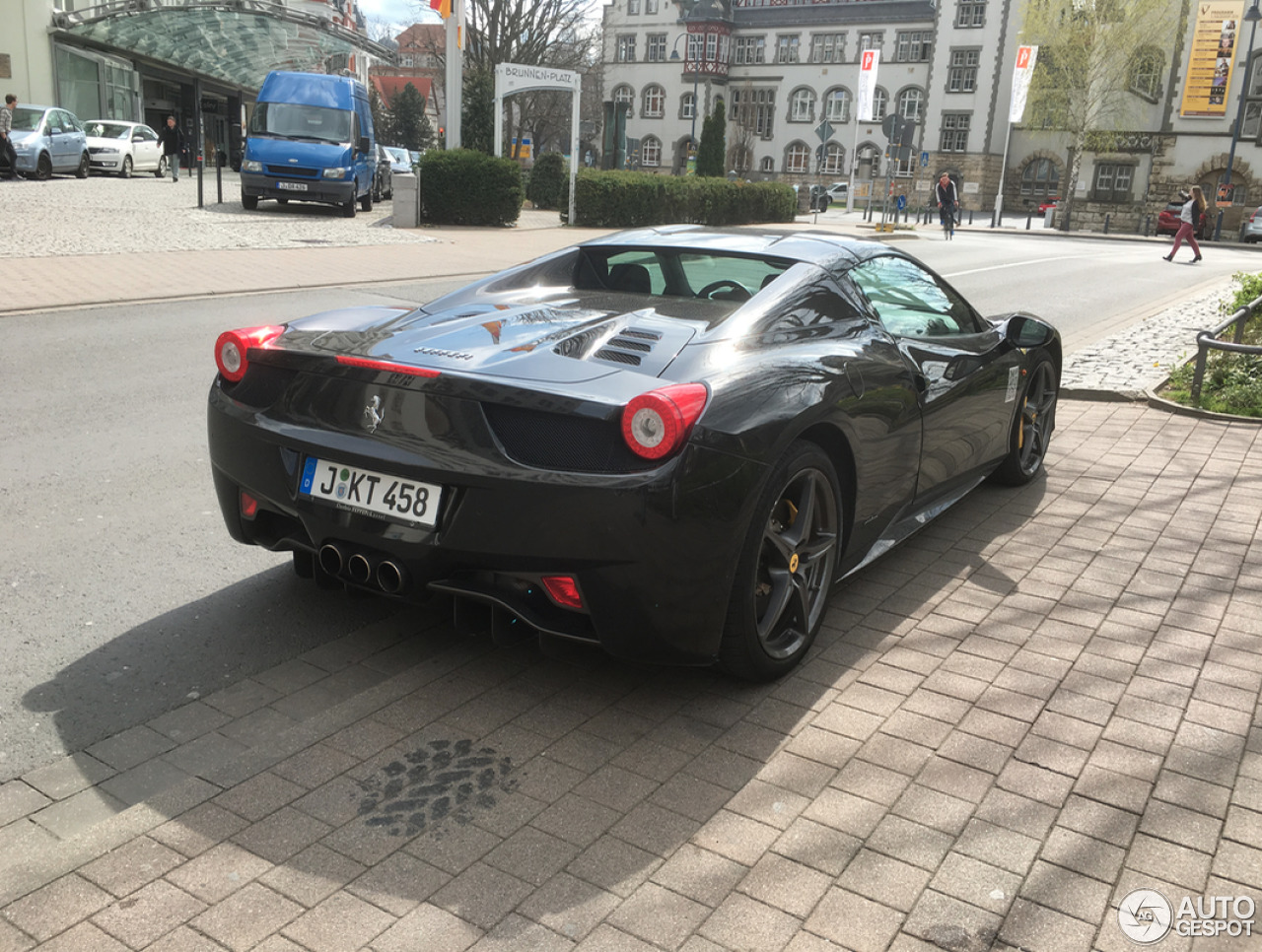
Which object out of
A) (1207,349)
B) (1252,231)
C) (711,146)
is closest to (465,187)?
(711,146)

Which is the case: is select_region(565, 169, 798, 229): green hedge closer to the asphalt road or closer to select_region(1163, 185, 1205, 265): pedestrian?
select_region(1163, 185, 1205, 265): pedestrian

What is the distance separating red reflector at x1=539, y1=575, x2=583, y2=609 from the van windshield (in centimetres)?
2236

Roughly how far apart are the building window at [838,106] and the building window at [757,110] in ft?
14.2

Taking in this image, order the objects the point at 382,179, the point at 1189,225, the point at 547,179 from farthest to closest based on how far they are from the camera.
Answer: the point at 547,179
the point at 382,179
the point at 1189,225

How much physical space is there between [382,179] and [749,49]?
202 ft

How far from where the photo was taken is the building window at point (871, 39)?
7669 cm

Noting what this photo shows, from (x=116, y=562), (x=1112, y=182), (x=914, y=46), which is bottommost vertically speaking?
(x=116, y=562)

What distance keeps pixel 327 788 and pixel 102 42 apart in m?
43.1

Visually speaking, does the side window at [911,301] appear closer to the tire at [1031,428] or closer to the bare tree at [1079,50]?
the tire at [1031,428]

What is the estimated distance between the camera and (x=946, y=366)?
4.62 metres

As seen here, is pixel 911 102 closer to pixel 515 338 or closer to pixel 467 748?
pixel 515 338

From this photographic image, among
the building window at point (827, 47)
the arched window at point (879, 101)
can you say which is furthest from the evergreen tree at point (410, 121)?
the arched window at point (879, 101)

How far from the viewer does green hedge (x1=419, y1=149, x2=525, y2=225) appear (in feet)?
78.1

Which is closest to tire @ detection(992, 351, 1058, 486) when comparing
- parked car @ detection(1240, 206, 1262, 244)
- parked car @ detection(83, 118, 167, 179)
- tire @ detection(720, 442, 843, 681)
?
tire @ detection(720, 442, 843, 681)
